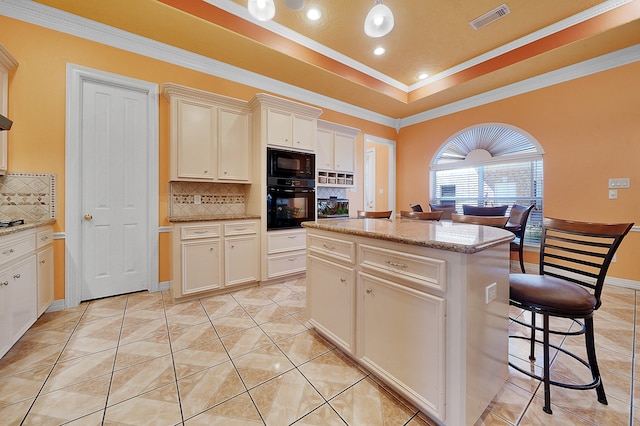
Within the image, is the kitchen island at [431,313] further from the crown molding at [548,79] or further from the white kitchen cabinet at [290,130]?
the crown molding at [548,79]

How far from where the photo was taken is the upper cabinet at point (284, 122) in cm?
319

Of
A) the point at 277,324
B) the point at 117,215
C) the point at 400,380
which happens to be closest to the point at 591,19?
the point at 400,380

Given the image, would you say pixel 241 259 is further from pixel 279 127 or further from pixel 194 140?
pixel 279 127

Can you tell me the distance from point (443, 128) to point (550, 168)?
6.15ft

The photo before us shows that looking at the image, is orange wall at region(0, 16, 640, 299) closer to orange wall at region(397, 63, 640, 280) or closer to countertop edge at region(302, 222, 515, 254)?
orange wall at region(397, 63, 640, 280)

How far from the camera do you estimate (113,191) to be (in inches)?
110

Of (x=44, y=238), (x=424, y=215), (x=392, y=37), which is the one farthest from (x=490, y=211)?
(x=44, y=238)

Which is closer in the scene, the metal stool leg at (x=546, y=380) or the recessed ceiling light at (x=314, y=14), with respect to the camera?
the metal stool leg at (x=546, y=380)

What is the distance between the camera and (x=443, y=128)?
493 centimetres

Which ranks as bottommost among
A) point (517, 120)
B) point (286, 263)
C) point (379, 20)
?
point (286, 263)

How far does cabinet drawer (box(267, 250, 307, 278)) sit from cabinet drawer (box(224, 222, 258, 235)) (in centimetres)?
43

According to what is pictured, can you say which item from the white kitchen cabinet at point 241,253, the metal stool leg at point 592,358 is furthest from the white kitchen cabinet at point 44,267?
the metal stool leg at point 592,358

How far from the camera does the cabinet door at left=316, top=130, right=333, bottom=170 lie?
13.7ft

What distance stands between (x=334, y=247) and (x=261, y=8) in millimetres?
2064
